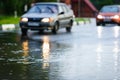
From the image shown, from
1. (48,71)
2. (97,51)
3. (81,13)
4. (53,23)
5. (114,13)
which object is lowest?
(81,13)

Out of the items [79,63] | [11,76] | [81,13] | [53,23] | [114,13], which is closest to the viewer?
[11,76]

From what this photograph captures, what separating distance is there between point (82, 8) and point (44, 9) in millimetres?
40397

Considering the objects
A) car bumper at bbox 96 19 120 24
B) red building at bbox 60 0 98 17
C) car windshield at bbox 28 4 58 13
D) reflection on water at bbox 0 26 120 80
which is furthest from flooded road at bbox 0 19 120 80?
red building at bbox 60 0 98 17

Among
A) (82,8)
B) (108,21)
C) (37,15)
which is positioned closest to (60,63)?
(37,15)

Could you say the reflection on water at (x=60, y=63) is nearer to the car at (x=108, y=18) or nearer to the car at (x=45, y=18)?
the car at (x=45, y=18)

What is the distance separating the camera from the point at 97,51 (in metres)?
14.2

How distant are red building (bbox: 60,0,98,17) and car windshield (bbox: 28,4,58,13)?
117ft

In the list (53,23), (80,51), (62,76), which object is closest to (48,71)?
(62,76)

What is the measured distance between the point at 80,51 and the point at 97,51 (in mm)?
464

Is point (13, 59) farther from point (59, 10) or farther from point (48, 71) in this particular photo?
point (59, 10)

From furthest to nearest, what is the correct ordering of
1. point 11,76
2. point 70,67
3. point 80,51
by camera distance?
point 80,51 → point 70,67 → point 11,76

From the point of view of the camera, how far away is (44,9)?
24266 mm

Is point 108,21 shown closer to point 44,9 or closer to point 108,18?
point 108,18

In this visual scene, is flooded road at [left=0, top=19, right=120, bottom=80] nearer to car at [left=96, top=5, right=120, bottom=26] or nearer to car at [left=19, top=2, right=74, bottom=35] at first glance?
car at [left=19, top=2, right=74, bottom=35]
